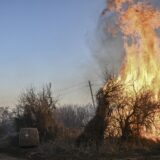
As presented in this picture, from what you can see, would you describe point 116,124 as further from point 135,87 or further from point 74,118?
point 74,118

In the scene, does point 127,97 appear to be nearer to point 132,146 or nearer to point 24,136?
point 132,146

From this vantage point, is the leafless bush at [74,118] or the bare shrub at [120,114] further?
the leafless bush at [74,118]

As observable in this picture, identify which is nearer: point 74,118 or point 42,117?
point 42,117

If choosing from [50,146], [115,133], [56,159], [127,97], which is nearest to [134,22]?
[127,97]

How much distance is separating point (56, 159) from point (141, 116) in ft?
25.3

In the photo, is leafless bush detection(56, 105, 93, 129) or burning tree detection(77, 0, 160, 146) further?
leafless bush detection(56, 105, 93, 129)

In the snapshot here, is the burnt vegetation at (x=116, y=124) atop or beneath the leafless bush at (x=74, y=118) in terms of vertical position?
beneath

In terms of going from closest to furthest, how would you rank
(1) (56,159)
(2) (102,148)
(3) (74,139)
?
1. (1) (56,159)
2. (2) (102,148)
3. (3) (74,139)

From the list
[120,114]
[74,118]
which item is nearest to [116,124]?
[120,114]

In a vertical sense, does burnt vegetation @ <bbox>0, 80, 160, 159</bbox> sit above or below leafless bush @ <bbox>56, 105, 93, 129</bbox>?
below

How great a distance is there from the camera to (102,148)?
30.8m

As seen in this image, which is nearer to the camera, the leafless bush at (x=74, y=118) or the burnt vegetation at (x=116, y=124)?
the burnt vegetation at (x=116, y=124)

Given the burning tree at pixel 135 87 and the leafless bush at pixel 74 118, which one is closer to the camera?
the burning tree at pixel 135 87

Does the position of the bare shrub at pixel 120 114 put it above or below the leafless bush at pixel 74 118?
below
